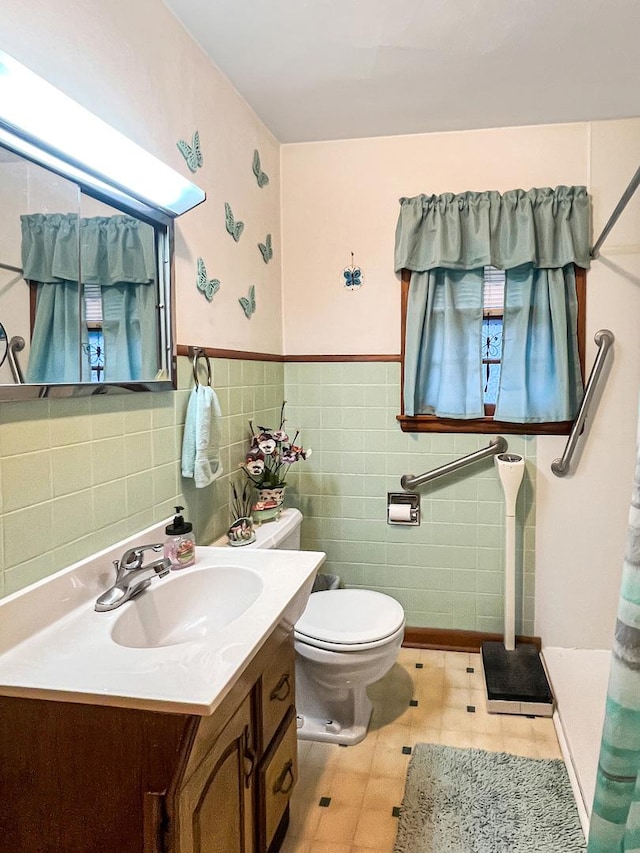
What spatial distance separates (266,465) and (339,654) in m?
0.84

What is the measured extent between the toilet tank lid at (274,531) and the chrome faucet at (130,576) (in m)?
0.56

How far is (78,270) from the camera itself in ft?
4.49

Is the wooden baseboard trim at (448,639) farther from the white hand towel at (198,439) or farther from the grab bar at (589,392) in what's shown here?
the white hand towel at (198,439)

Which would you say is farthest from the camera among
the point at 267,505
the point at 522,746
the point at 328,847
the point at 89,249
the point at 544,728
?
the point at 267,505

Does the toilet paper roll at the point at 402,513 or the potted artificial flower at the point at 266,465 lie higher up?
the potted artificial flower at the point at 266,465

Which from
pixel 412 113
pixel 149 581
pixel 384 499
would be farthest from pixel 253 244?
pixel 149 581

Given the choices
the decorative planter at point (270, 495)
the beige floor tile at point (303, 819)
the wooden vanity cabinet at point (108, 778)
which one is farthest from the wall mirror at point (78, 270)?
the beige floor tile at point (303, 819)

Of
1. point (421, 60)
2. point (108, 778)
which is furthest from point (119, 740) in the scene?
point (421, 60)

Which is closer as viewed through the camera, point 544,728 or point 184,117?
point 184,117

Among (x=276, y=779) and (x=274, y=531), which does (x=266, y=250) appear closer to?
(x=274, y=531)

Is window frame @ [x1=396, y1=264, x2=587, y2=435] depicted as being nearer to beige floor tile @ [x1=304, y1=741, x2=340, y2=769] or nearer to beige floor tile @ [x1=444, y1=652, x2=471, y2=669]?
beige floor tile @ [x1=444, y1=652, x2=471, y2=669]

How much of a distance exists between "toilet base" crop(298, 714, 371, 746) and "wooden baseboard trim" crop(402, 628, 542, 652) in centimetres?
73

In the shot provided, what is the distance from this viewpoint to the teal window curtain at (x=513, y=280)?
2508 millimetres

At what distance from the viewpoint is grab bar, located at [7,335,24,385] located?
1158 millimetres
